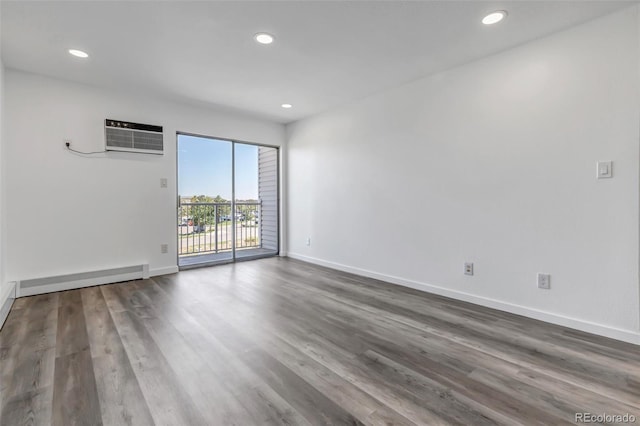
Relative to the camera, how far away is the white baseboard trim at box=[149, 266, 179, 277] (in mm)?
4112

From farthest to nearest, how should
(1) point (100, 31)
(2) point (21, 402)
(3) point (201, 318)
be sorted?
(3) point (201, 318), (1) point (100, 31), (2) point (21, 402)

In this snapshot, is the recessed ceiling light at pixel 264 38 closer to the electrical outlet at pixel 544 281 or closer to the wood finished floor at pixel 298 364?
the wood finished floor at pixel 298 364

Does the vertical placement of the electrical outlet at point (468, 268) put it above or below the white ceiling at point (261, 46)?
below

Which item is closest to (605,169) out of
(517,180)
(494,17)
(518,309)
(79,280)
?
(517,180)

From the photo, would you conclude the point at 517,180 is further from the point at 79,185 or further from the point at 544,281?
the point at 79,185

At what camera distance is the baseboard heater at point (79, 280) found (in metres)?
3.29

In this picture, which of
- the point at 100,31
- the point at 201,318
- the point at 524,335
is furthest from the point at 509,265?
the point at 100,31

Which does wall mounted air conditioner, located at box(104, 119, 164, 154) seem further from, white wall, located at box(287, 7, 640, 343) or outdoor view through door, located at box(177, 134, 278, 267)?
white wall, located at box(287, 7, 640, 343)

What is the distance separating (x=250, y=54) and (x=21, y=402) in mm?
2977

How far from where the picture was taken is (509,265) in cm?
280

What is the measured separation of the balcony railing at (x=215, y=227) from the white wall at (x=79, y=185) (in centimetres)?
73

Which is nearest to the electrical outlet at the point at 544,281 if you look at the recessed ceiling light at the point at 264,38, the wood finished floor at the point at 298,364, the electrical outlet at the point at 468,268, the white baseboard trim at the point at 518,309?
the white baseboard trim at the point at 518,309

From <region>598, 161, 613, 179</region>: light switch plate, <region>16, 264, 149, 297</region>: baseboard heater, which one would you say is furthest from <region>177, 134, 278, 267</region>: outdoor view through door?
<region>598, 161, 613, 179</region>: light switch plate

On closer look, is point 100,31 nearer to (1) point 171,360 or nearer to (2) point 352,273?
(1) point 171,360
